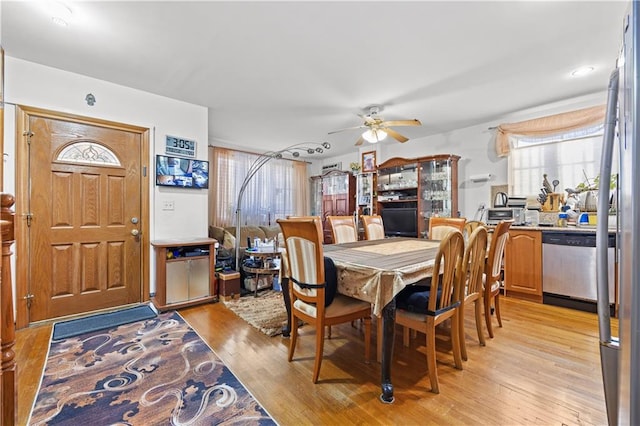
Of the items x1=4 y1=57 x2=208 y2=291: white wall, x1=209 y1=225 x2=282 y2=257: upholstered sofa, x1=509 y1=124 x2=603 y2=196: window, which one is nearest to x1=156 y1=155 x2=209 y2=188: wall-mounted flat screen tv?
x1=4 y1=57 x2=208 y2=291: white wall

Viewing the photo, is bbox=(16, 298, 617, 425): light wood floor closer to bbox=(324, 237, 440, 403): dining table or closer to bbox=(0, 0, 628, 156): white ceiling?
bbox=(324, 237, 440, 403): dining table

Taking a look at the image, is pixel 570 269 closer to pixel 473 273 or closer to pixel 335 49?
pixel 473 273

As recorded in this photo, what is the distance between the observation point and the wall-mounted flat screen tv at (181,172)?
337 cm

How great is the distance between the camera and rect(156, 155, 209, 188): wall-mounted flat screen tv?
133 inches

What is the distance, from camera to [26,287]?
2625 millimetres

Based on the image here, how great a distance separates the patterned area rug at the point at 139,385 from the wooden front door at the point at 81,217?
69 centimetres

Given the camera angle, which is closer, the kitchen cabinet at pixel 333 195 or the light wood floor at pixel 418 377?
the light wood floor at pixel 418 377

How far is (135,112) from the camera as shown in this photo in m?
3.25

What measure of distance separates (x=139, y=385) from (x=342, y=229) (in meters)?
2.34

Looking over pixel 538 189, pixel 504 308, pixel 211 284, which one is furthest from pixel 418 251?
pixel 538 189

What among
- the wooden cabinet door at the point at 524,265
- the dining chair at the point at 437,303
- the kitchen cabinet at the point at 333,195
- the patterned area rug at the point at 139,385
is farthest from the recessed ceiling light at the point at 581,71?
the patterned area rug at the point at 139,385

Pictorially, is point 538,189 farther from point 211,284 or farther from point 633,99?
point 211,284

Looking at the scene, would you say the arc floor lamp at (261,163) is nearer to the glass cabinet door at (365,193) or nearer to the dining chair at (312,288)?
the glass cabinet door at (365,193)

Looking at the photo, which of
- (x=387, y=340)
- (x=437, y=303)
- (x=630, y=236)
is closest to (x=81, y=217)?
(x=387, y=340)
